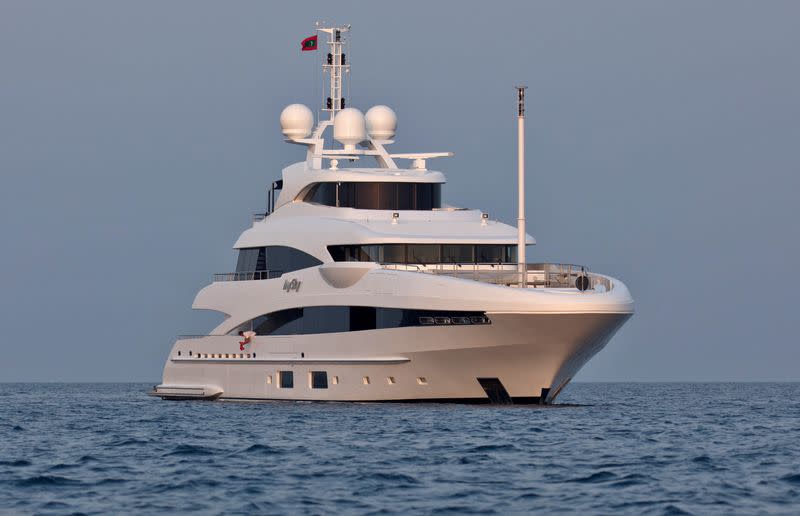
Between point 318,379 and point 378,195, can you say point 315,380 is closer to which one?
point 318,379

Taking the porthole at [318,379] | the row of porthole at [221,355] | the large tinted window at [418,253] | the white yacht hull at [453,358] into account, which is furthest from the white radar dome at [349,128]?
the porthole at [318,379]

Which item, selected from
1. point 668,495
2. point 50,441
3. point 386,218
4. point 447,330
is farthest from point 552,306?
point 668,495

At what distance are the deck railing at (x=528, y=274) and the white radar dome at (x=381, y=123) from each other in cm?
938

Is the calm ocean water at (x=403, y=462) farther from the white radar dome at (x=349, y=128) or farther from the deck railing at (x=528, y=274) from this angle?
→ the white radar dome at (x=349, y=128)

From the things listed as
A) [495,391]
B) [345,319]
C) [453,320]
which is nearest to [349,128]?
[345,319]

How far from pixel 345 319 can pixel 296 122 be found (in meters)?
11.8

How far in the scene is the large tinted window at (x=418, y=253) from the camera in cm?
4634

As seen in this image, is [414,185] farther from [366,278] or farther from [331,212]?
[366,278]

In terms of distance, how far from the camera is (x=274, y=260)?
5028 cm

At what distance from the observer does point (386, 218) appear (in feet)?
161

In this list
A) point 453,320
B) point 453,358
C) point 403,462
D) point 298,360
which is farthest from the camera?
point 298,360

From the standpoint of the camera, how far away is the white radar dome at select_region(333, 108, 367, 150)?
5409 centimetres

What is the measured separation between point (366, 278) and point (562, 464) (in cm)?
1603

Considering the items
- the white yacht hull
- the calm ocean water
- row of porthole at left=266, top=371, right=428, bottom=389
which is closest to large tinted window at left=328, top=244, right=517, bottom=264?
the white yacht hull
